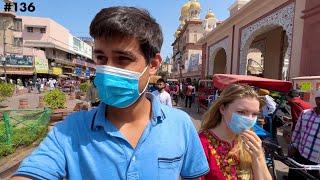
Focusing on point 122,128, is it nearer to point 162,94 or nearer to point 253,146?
point 253,146

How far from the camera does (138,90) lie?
1.61 metres

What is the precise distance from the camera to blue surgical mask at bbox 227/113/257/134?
2.56 metres

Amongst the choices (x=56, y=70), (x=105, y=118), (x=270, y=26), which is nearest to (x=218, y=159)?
(x=105, y=118)

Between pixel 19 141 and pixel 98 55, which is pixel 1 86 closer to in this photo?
pixel 19 141

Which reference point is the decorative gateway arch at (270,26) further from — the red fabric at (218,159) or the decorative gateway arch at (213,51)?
the red fabric at (218,159)

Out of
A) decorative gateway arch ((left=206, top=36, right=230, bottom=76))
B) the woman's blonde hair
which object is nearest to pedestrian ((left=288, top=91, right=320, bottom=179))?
the woman's blonde hair

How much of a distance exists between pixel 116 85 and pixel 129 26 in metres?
0.26

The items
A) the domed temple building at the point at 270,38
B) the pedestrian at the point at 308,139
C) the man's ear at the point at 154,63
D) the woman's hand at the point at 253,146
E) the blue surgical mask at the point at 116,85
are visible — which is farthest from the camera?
the domed temple building at the point at 270,38

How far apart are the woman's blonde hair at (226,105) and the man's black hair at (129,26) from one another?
1.21m

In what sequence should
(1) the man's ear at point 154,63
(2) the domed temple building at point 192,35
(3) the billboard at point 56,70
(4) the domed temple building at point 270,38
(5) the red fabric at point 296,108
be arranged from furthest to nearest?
(3) the billboard at point 56,70, (2) the domed temple building at point 192,35, (4) the domed temple building at point 270,38, (5) the red fabric at point 296,108, (1) the man's ear at point 154,63

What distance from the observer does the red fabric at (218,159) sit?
2.42 m

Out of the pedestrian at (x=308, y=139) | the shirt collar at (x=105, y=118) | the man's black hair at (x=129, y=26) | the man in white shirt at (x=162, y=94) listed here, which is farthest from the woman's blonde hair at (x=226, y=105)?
the man in white shirt at (x=162, y=94)

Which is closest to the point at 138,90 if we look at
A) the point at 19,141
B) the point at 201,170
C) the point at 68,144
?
the point at 68,144

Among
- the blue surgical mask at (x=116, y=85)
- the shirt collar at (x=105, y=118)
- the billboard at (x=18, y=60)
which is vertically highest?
the billboard at (x=18, y=60)
